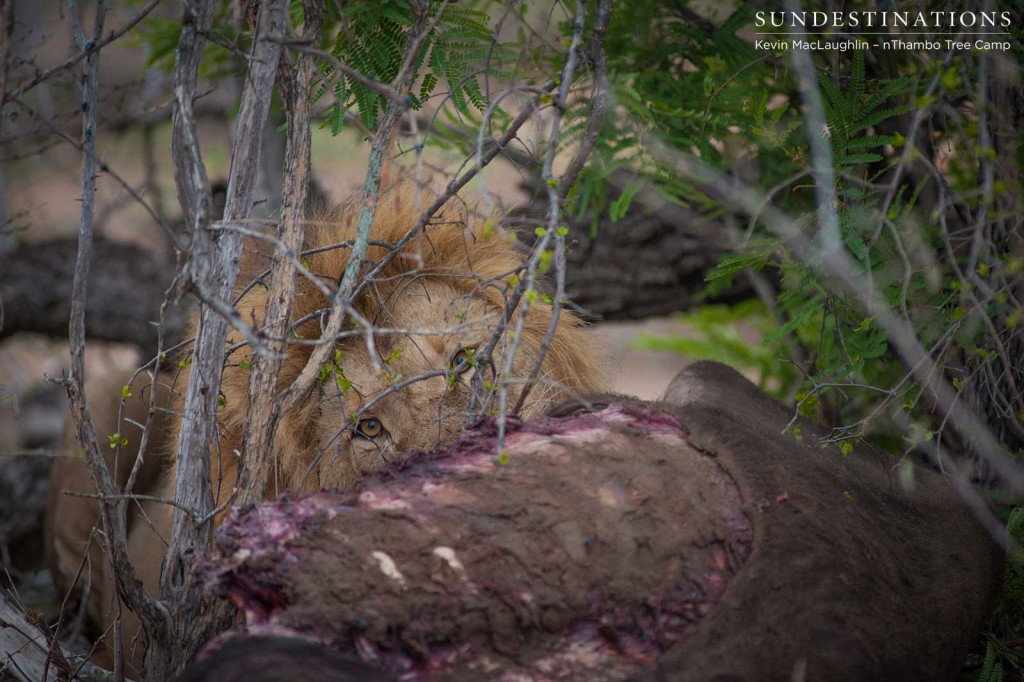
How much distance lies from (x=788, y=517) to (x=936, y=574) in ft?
1.46

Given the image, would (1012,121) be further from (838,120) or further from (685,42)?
(685,42)

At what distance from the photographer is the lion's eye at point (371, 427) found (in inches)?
107

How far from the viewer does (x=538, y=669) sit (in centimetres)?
161

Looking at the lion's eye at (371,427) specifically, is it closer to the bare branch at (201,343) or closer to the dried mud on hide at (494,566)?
the bare branch at (201,343)

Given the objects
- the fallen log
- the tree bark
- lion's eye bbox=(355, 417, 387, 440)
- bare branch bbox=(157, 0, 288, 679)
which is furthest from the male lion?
the tree bark

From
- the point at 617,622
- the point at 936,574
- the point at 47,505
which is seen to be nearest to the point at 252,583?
the point at 617,622

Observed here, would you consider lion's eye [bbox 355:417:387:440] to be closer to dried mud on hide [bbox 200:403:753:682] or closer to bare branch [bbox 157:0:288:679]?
bare branch [bbox 157:0:288:679]

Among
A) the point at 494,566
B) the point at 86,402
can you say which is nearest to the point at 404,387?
the point at 86,402

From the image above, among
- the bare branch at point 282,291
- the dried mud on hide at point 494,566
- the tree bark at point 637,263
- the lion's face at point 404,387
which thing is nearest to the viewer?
the dried mud on hide at point 494,566

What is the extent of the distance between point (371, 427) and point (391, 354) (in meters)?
0.27

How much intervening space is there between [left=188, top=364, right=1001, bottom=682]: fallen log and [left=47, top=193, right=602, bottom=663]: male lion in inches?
25.5

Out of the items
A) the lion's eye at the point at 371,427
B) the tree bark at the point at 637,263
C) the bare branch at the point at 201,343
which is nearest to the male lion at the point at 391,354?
the lion's eye at the point at 371,427

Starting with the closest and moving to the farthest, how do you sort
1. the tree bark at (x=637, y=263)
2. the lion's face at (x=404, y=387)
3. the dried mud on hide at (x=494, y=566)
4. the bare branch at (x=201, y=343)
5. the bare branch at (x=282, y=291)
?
the dried mud on hide at (x=494, y=566) < the bare branch at (x=201, y=343) < the bare branch at (x=282, y=291) < the lion's face at (x=404, y=387) < the tree bark at (x=637, y=263)

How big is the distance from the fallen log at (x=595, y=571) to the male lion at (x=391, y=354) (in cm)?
65
